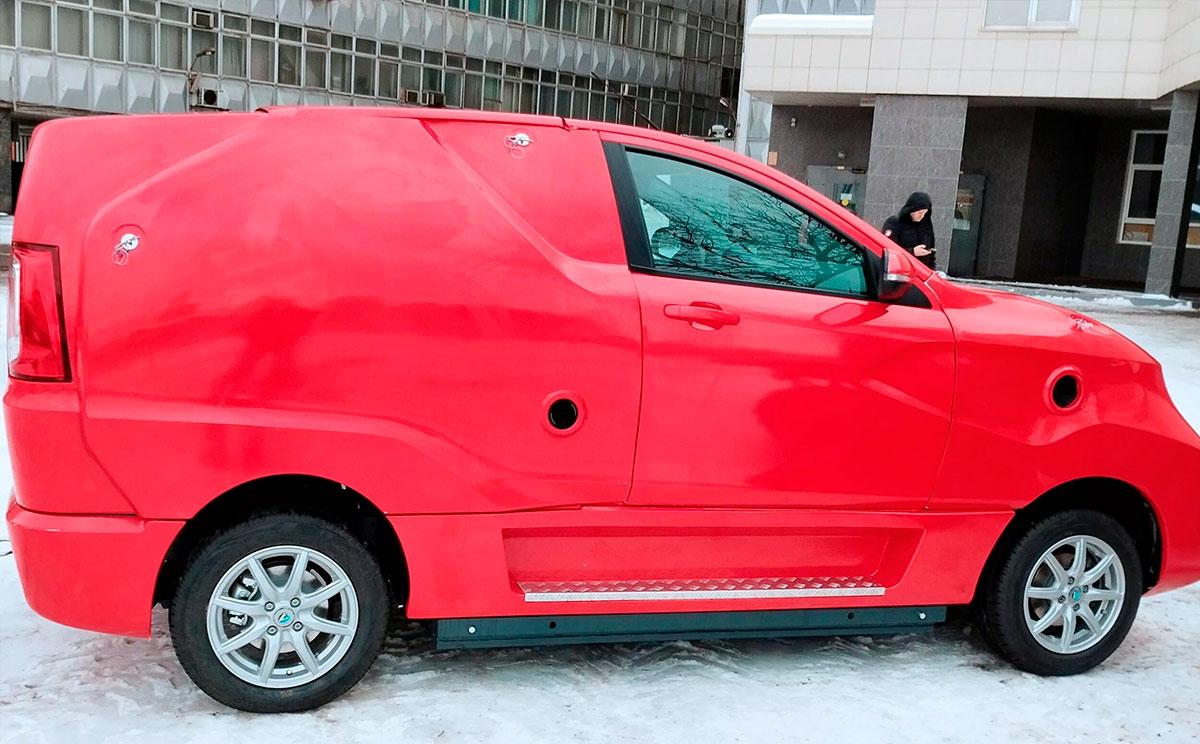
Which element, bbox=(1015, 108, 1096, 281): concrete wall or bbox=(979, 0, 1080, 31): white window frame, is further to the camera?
bbox=(1015, 108, 1096, 281): concrete wall

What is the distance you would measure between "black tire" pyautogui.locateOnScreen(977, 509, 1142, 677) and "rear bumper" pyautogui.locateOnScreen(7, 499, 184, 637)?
2.75 meters

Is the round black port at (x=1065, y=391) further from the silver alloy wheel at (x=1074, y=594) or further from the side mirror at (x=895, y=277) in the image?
the side mirror at (x=895, y=277)

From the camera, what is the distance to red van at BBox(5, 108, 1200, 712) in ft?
10.2

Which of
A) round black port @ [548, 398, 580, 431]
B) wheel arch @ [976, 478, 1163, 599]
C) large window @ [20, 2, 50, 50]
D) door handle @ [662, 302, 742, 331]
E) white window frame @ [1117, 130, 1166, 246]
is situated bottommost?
wheel arch @ [976, 478, 1163, 599]

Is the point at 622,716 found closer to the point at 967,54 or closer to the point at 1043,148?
the point at 967,54

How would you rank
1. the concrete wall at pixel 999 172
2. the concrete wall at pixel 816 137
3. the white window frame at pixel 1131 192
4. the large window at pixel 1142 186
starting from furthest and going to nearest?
the concrete wall at pixel 816 137 < the white window frame at pixel 1131 192 < the large window at pixel 1142 186 < the concrete wall at pixel 999 172

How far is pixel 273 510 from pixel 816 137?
2726 centimetres

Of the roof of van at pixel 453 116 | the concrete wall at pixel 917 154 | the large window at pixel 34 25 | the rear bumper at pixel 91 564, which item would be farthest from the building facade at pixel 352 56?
the rear bumper at pixel 91 564

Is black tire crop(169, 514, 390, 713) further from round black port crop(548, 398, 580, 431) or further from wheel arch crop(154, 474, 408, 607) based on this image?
round black port crop(548, 398, 580, 431)

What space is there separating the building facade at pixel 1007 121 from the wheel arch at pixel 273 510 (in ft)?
70.5

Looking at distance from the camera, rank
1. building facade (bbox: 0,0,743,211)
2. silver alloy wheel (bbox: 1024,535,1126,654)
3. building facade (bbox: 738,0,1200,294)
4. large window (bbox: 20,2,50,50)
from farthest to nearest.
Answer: building facade (bbox: 0,0,743,211) → large window (bbox: 20,2,50,50) → building facade (bbox: 738,0,1200,294) → silver alloy wheel (bbox: 1024,535,1126,654)

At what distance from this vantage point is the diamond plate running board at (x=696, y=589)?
3.50 metres

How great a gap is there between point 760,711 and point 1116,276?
92.9 ft

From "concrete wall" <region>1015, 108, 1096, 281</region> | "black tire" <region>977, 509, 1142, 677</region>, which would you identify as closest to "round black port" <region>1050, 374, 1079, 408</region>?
"black tire" <region>977, 509, 1142, 677</region>
